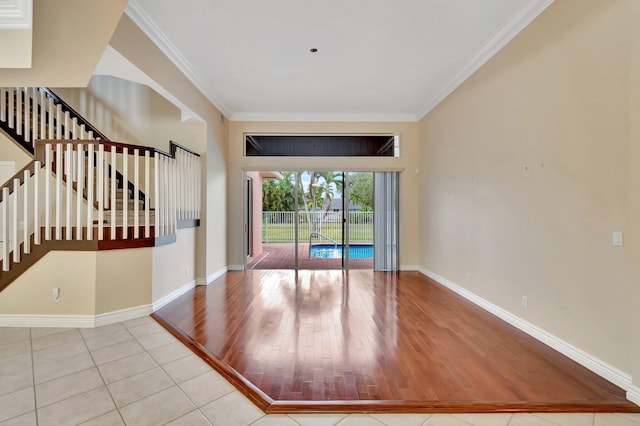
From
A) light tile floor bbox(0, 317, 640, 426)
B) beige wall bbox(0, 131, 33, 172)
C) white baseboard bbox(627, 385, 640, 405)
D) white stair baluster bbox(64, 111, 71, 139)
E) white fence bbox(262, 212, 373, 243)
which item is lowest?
light tile floor bbox(0, 317, 640, 426)

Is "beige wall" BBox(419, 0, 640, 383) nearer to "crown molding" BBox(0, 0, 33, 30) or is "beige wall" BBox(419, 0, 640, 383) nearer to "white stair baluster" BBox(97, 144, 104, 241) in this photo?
"crown molding" BBox(0, 0, 33, 30)

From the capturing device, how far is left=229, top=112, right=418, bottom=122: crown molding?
598 centimetres

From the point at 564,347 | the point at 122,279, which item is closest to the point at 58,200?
the point at 122,279

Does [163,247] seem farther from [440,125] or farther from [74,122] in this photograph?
[440,125]

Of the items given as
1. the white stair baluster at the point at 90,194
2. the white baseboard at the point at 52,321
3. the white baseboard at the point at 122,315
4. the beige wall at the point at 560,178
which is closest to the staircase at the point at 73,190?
the white stair baluster at the point at 90,194

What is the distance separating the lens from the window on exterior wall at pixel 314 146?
6195 mm

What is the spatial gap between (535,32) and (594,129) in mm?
1310

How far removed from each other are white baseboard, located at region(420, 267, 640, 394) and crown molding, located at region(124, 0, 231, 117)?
16.9ft

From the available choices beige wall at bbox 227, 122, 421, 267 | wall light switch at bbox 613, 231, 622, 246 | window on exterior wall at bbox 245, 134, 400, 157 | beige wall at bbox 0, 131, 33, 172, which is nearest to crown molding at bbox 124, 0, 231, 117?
beige wall at bbox 227, 122, 421, 267

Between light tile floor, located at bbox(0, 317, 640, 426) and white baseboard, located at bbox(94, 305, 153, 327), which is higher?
white baseboard, located at bbox(94, 305, 153, 327)

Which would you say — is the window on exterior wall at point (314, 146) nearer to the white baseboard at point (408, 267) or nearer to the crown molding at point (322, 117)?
the crown molding at point (322, 117)

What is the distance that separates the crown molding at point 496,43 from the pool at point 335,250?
350cm

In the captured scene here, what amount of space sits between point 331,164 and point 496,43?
11.2 feet

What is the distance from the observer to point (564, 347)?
2.57m
